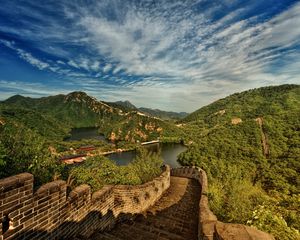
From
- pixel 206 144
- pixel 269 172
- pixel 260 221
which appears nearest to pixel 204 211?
pixel 260 221

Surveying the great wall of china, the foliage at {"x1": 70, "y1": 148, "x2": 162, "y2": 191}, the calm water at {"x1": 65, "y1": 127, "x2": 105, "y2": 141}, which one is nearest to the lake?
the foliage at {"x1": 70, "y1": 148, "x2": 162, "y2": 191}

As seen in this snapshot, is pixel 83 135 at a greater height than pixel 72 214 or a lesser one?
lesser

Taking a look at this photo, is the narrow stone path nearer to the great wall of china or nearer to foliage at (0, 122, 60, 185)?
the great wall of china

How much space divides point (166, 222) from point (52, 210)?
439 centimetres

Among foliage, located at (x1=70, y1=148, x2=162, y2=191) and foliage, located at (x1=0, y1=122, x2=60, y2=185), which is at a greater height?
foliage, located at (x1=0, y1=122, x2=60, y2=185)

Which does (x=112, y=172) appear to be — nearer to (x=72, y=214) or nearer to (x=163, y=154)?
(x=72, y=214)

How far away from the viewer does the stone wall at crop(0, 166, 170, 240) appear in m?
2.75

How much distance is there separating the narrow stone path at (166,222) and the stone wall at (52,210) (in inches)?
17.5

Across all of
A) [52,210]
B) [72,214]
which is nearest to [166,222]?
[72,214]

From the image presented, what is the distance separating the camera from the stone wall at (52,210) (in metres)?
2.75

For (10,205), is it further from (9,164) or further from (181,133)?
(181,133)

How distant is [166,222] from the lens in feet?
22.5

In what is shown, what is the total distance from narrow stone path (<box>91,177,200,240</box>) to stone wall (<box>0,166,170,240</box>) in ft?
1.46

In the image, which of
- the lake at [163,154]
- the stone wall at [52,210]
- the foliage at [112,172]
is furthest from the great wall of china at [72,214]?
the lake at [163,154]
